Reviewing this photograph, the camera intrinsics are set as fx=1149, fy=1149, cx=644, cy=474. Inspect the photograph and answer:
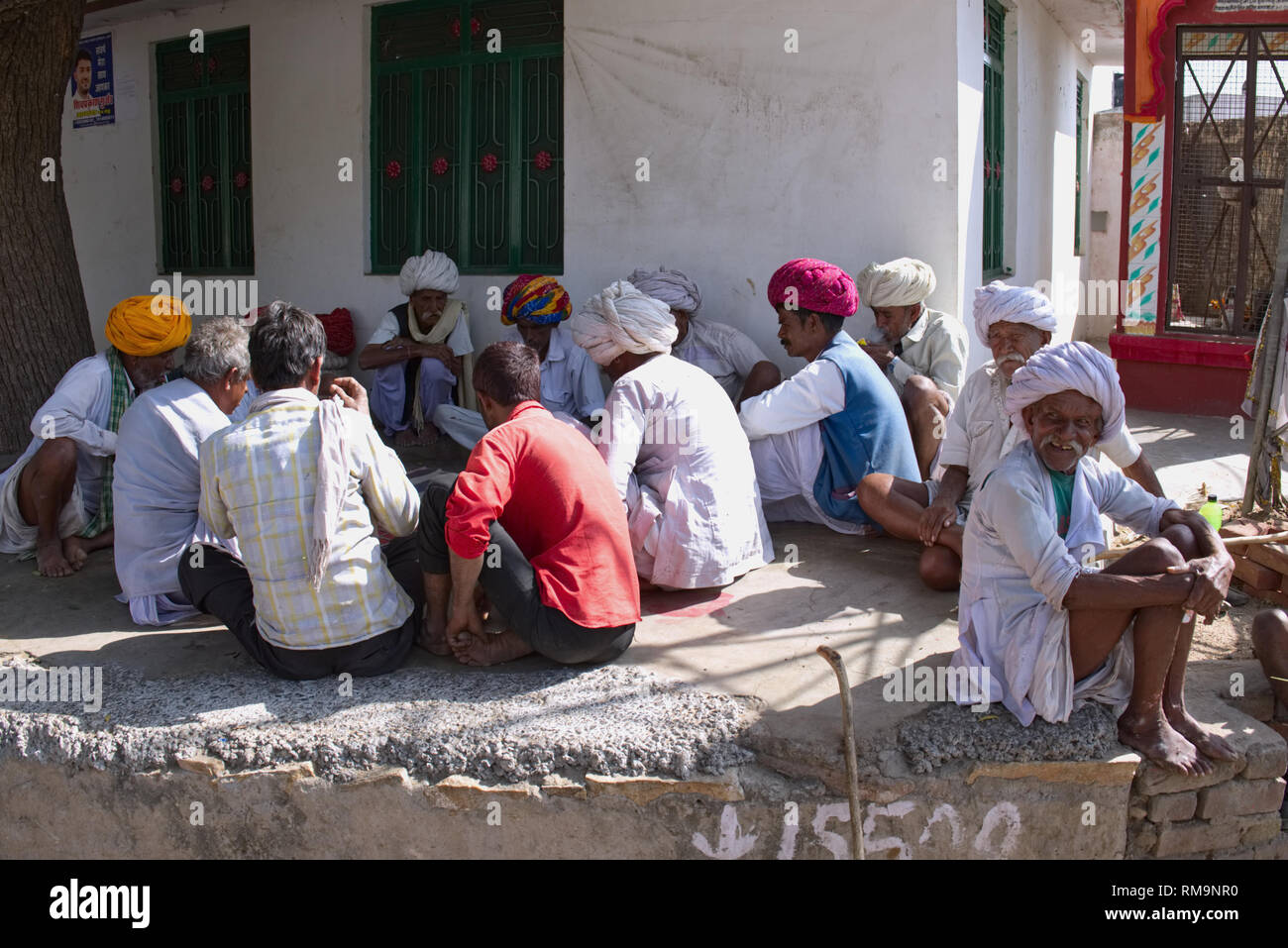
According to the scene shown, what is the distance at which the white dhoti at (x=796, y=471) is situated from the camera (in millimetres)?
4918

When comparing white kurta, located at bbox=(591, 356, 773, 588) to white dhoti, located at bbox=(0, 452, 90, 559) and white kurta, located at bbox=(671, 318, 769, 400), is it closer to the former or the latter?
white kurta, located at bbox=(671, 318, 769, 400)

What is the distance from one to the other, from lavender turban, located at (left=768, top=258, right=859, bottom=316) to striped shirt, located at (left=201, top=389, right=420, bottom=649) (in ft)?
6.92

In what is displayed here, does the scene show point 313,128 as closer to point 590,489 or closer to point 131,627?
point 131,627

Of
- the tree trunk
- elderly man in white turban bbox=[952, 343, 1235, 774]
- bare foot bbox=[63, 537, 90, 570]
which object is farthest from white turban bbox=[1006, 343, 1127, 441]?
the tree trunk

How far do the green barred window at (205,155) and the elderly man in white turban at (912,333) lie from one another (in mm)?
4694

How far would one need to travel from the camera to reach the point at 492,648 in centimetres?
359

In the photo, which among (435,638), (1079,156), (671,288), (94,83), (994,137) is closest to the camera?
(435,638)

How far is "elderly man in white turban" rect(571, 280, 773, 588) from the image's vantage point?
4.16m

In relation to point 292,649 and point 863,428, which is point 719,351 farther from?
point 292,649

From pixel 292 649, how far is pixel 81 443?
1.87 metres

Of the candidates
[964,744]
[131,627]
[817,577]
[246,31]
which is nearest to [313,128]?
[246,31]

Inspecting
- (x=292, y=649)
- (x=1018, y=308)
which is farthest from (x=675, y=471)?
(x=292, y=649)

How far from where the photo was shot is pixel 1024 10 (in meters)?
7.66

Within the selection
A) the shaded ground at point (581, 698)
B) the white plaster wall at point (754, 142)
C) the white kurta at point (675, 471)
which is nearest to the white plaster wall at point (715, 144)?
the white plaster wall at point (754, 142)
